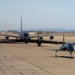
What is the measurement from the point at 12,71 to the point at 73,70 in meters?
4.40

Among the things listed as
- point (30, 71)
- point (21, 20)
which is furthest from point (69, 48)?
point (21, 20)

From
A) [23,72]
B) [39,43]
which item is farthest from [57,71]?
[39,43]

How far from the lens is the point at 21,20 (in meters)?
93.6

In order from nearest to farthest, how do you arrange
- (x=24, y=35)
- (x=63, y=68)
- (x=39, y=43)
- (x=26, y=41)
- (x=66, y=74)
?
(x=66, y=74) → (x=63, y=68) → (x=39, y=43) → (x=26, y=41) → (x=24, y=35)

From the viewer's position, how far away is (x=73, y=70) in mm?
22969

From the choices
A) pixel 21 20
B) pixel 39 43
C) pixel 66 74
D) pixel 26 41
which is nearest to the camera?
pixel 66 74

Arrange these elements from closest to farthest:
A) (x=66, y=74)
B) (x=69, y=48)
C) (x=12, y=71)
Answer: (x=66, y=74) → (x=12, y=71) → (x=69, y=48)

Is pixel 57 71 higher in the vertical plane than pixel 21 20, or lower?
lower

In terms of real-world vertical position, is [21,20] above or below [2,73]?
above

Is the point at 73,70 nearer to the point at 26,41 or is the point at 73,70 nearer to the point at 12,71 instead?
the point at 12,71

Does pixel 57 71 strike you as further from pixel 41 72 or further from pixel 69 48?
pixel 69 48

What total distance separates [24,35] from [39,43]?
1733cm

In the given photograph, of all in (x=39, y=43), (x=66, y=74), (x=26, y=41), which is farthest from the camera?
(x=26, y=41)

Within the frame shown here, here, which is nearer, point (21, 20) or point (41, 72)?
point (41, 72)
